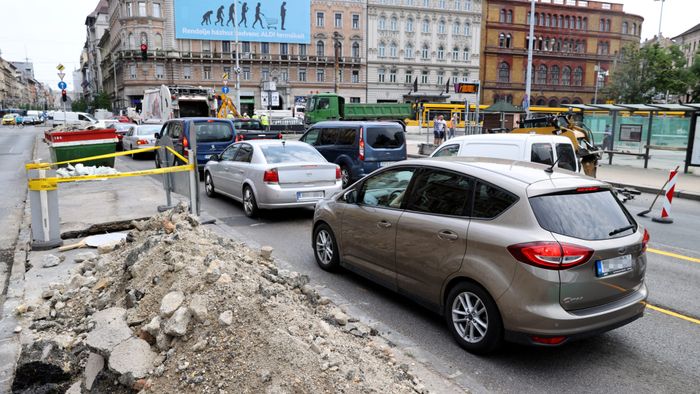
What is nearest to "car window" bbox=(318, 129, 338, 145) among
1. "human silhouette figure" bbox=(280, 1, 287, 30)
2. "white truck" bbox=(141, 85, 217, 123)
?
"white truck" bbox=(141, 85, 217, 123)

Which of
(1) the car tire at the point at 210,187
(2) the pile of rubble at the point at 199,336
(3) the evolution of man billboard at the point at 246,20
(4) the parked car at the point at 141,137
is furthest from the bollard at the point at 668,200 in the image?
(3) the evolution of man billboard at the point at 246,20

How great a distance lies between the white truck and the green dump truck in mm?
9710

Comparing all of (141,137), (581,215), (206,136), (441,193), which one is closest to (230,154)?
(206,136)

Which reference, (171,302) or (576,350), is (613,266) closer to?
(576,350)

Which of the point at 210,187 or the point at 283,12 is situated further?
the point at 283,12

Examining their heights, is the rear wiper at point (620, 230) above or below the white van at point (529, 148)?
below

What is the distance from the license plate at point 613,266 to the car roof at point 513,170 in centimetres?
68

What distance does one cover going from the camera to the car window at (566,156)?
10039 mm

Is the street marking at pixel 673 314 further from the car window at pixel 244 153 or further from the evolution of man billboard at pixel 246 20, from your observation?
the evolution of man billboard at pixel 246 20

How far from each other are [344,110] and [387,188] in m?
42.2

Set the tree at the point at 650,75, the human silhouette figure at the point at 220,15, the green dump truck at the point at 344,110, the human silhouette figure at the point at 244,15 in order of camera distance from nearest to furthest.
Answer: the green dump truck at the point at 344,110
the tree at the point at 650,75
the human silhouette figure at the point at 220,15
the human silhouette figure at the point at 244,15

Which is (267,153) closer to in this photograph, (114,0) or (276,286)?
(276,286)

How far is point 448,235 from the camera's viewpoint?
4621 millimetres

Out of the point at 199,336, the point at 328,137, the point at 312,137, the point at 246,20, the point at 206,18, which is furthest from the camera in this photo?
the point at 246,20
